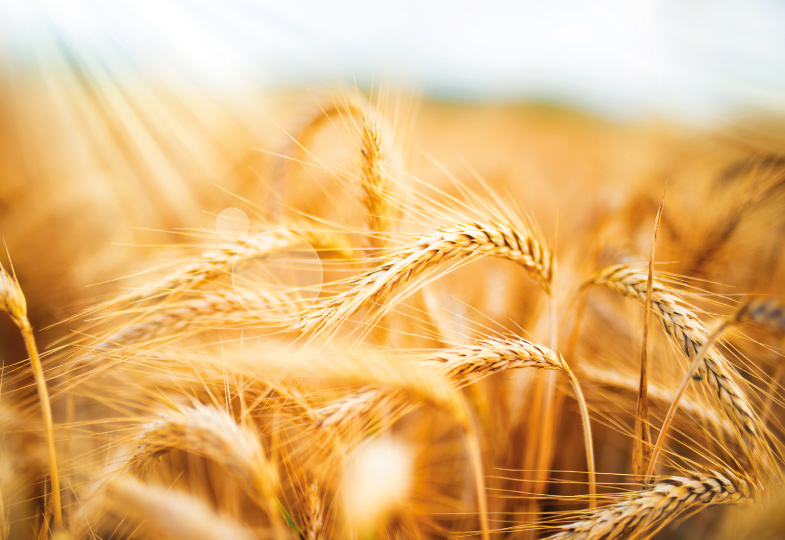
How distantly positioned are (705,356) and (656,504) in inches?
9.7

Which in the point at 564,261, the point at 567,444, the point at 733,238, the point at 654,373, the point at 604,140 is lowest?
the point at 567,444

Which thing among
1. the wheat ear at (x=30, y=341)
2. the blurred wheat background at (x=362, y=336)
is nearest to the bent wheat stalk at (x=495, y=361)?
the blurred wheat background at (x=362, y=336)

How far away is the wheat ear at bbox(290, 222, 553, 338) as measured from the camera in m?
0.54

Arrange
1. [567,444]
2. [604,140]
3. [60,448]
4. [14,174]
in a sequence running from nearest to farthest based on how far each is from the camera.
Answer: [60,448] < [567,444] < [14,174] < [604,140]

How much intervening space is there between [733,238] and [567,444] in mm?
834

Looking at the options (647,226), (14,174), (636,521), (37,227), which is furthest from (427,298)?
(14,174)

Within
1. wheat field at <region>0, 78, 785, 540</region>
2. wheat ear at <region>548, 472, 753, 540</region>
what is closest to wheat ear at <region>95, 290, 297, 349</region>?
wheat field at <region>0, 78, 785, 540</region>

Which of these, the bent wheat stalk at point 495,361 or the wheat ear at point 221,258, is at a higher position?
the wheat ear at point 221,258

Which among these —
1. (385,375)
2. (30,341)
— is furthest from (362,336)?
(30,341)

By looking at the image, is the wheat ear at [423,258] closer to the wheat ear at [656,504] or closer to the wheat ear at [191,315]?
the wheat ear at [191,315]

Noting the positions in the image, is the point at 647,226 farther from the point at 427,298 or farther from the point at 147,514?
the point at 147,514

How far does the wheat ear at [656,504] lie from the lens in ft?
1.67

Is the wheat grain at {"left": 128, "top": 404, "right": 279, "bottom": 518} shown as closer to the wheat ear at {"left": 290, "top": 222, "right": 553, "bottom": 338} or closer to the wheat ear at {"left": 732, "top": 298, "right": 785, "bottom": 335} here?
the wheat ear at {"left": 290, "top": 222, "right": 553, "bottom": 338}

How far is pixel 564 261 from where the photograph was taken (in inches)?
47.8
